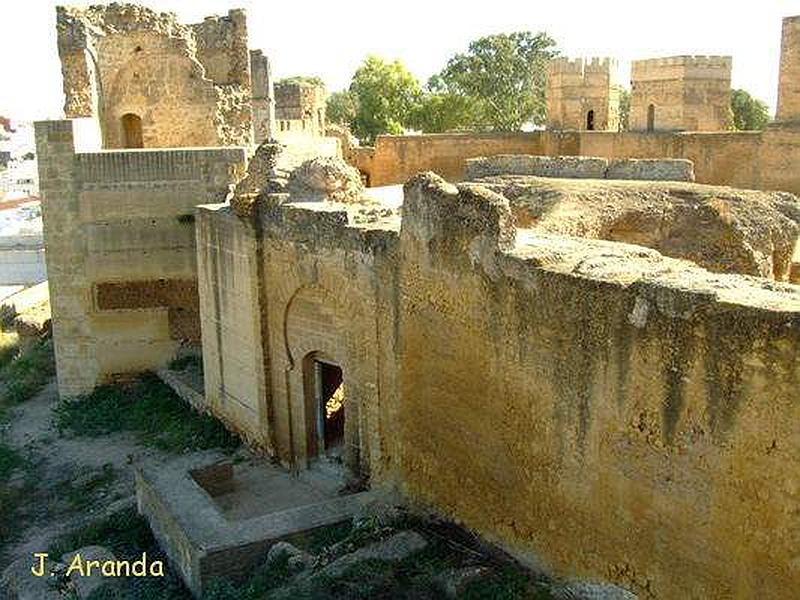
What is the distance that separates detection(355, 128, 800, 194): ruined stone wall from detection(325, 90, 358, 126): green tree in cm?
1511

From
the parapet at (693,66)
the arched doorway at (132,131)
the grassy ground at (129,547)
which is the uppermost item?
the parapet at (693,66)

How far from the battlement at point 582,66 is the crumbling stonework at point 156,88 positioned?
10.8 metres

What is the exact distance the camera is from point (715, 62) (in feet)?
75.4

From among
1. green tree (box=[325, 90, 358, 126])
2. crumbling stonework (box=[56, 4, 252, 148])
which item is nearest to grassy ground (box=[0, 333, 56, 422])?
crumbling stonework (box=[56, 4, 252, 148])

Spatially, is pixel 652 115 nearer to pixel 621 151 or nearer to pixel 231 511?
pixel 621 151

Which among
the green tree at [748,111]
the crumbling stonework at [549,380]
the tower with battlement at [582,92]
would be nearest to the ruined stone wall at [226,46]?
the crumbling stonework at [549,380]

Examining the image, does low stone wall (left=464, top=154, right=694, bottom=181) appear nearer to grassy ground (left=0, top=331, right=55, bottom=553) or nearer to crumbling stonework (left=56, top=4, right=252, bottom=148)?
crumbling stonework (left=56, top=4, right=252, bottom=148)

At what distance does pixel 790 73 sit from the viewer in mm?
18969

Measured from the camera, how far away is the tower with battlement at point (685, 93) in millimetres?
22875

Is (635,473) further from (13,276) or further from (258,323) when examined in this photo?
(13,276)

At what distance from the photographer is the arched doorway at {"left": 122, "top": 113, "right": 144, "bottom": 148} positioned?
17500 mm

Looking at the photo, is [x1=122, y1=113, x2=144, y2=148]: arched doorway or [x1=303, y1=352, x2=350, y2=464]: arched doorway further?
[x1=122, y1=113, x2=144, y2=148]: arched doorway

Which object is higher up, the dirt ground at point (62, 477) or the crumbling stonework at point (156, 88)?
the crumbling stonework at point (156, 88)

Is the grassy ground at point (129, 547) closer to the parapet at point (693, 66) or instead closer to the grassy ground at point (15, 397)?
the grassy ground at point (15, 397)
